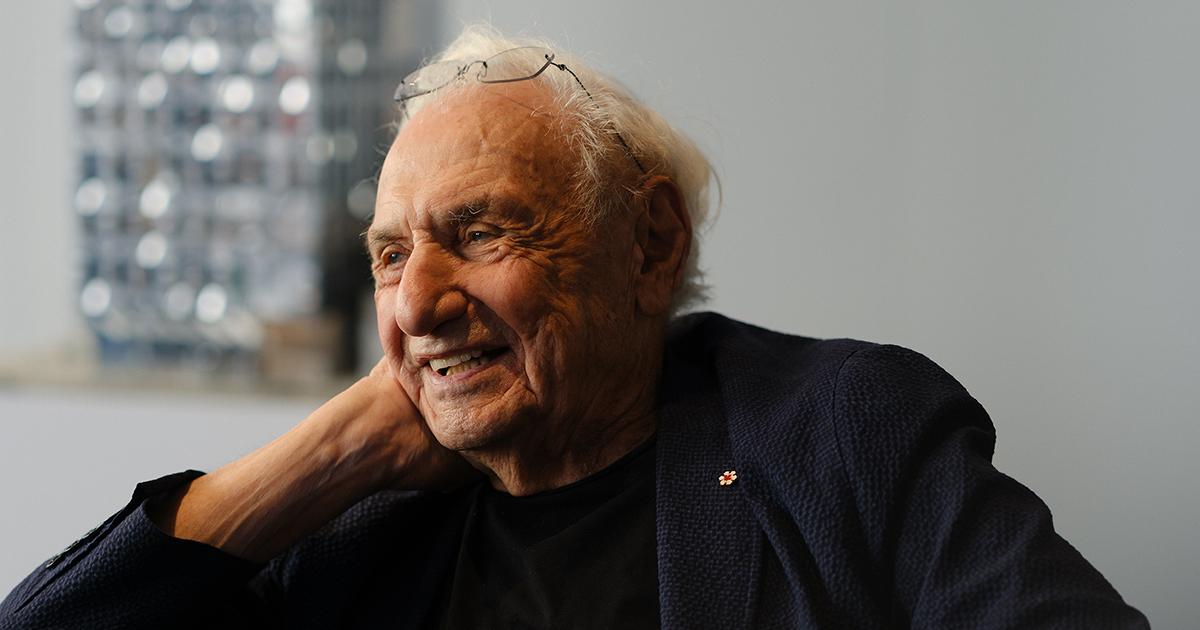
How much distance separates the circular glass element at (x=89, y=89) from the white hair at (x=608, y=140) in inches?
83.8

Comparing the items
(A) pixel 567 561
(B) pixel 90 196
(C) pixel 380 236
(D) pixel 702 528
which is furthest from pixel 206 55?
(D) pixel 702 528

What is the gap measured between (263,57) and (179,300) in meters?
0.88

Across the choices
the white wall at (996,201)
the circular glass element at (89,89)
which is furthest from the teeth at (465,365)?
the circular glass element at (89,89)

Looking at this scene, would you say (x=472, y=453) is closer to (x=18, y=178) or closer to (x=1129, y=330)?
(x=1129, y=330)

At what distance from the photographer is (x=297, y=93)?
282cm

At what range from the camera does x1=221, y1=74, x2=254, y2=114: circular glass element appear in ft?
9.29

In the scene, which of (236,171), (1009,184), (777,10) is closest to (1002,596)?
(1009,184)

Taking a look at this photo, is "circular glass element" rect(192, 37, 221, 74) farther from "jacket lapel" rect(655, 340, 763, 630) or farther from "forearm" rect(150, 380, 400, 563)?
"jacket lapel" rect(655, 340, 763, 630)

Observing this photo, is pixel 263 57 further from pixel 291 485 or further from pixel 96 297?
pixel 291 485

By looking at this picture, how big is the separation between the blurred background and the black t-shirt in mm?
847

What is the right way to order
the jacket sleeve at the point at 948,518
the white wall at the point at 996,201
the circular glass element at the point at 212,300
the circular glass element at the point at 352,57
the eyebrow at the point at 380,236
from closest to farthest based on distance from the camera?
1. the jacket sleeve at the point at 948,518
2. the eyebrow at the point at 380,236
3. the white wall at the point at 996,201
4. the circular glass element at the point at 352,57
5. the circular glass element at the point at 212,300

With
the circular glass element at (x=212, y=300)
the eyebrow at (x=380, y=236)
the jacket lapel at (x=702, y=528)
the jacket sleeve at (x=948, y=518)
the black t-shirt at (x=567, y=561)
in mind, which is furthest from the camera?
the circular glass element at (x=212, y=300)

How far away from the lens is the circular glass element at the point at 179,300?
2.92 meters

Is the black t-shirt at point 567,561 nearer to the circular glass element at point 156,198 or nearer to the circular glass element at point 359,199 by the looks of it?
the circular glass element at point 359,199
